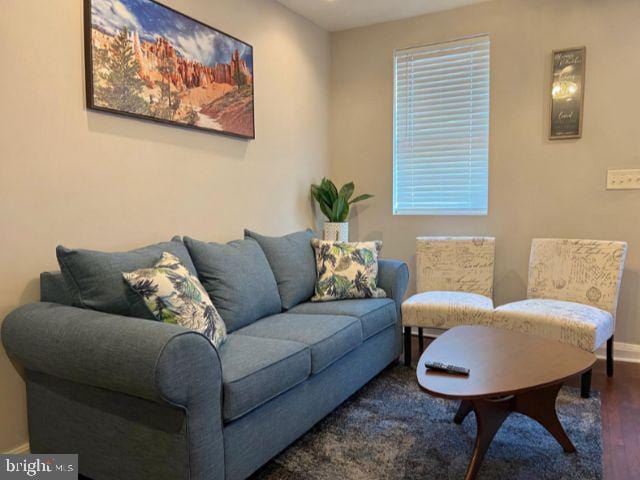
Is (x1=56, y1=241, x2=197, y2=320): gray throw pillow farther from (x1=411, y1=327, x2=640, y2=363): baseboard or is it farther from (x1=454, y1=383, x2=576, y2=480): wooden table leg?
(x1=411, y1=327, x2=640, y2=363): baseboard

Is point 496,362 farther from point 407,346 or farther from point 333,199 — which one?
point 333,199

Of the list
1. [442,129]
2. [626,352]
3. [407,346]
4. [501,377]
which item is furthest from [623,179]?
[501,377]

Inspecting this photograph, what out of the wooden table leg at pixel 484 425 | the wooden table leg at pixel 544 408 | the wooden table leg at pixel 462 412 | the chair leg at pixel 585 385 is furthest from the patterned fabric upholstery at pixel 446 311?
the wooden table leg at pixel 484 425

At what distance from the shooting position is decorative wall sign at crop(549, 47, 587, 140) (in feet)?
10.4

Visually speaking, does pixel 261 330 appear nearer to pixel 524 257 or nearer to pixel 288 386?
pixel 288 386

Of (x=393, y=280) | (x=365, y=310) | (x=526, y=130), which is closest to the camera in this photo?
(x=365, y=310)

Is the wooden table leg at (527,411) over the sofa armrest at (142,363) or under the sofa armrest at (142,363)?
under

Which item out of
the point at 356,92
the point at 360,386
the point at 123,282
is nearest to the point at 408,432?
the point at 360,386

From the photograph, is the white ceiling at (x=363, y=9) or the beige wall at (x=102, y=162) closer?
the beige wall at (x=102, y=162)

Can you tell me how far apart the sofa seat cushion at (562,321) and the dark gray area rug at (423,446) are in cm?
34

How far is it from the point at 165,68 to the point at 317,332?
1547 millimetres

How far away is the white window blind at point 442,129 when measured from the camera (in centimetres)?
355

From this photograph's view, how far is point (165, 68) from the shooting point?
2.50 meters

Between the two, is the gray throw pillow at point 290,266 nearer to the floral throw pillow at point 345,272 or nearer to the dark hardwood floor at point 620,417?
the floral throw pillow at point 345,272
